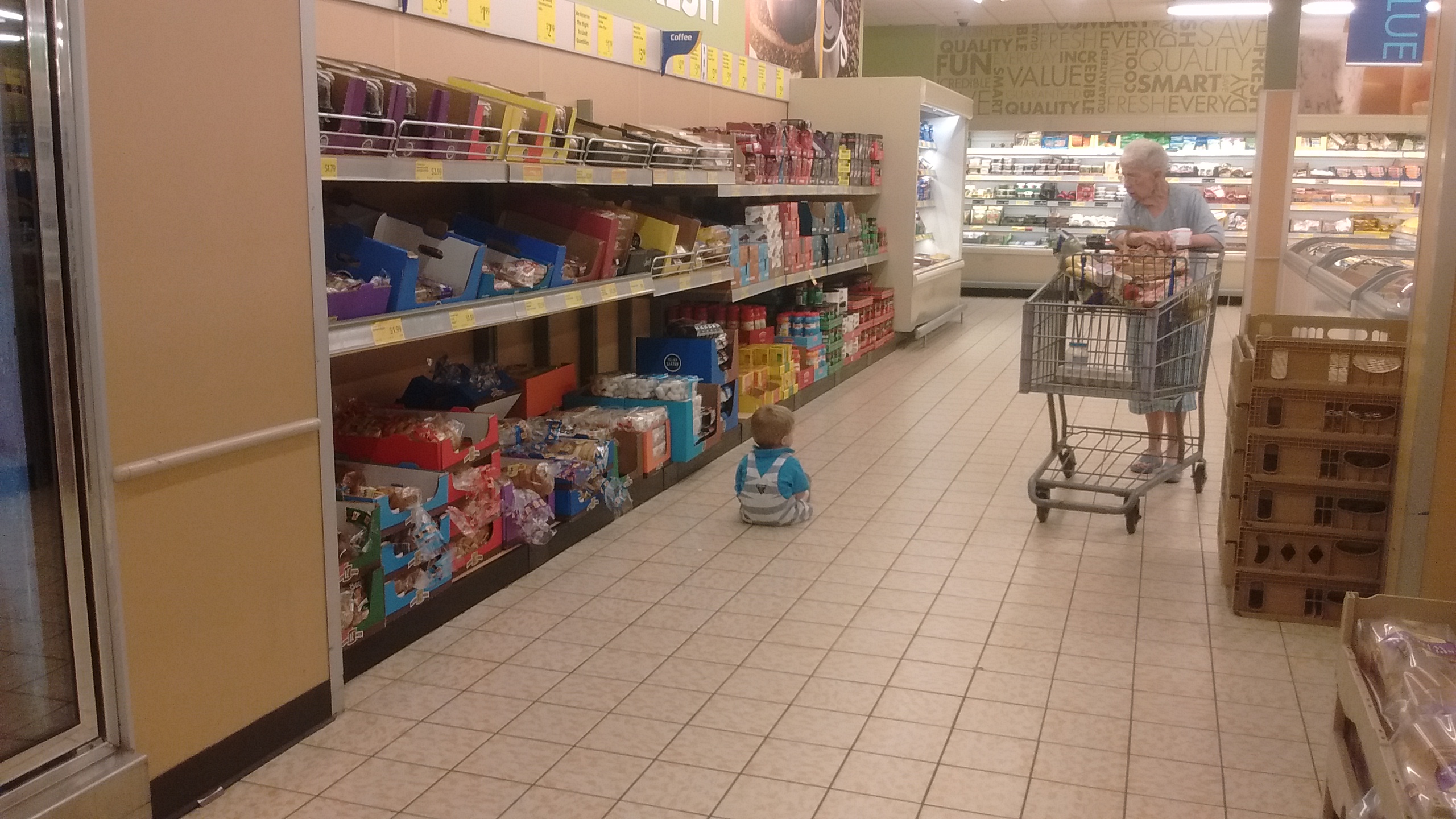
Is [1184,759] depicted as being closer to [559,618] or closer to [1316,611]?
[1316,611]

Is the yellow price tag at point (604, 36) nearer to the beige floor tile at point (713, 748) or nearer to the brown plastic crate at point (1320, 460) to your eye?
the brown plastic crate at point (1320, 460)

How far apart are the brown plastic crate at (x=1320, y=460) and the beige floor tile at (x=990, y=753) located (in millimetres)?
1386

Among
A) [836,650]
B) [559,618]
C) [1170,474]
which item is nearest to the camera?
[836,650]

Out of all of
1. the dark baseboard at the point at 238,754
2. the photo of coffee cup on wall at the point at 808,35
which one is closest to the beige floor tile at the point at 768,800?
the dark baseboard at the point at 238,754

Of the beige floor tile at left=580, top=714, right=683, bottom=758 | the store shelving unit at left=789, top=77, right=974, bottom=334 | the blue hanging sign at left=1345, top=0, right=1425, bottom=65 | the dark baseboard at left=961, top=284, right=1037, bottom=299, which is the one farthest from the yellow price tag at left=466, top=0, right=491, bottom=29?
the dark baseboard at left=961, top=284, right=1037, bottom=299

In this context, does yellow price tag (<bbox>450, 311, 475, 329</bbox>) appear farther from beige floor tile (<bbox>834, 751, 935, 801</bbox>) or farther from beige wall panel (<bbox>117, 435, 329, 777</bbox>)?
beige floor tile (<bbox>834, 751, 935, 801</bbox>)

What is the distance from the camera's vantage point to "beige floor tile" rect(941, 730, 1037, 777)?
2.71 m

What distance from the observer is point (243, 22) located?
2.45 metres

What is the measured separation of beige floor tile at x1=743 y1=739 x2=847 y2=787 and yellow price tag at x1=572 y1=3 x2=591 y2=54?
368 cm

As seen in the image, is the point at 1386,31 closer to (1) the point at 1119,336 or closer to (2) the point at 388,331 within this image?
(1) the point at 1119,336

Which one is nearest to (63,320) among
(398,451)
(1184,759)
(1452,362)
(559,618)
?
(398,451)

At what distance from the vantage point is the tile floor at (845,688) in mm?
2578

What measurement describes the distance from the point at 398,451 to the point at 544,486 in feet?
2.34

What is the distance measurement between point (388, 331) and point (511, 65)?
6.88 ft
